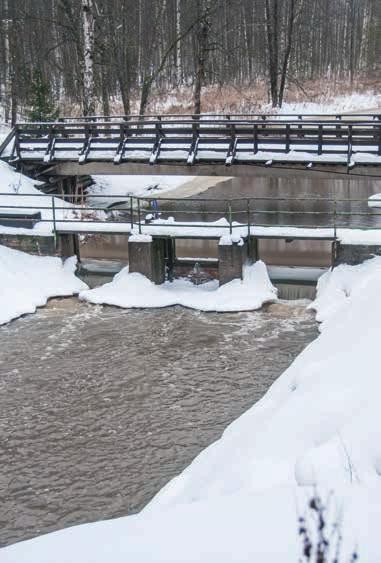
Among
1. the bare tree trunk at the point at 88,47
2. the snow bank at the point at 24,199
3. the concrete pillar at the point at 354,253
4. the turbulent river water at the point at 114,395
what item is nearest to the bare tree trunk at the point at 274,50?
the bare tree trunk at the point at 88,47

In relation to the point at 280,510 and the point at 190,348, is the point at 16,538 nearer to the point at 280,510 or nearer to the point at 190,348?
the point at 280,510

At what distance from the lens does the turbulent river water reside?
8.05 meters


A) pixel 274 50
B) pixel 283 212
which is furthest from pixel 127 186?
pixel 283 212

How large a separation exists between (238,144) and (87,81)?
6.78 meters

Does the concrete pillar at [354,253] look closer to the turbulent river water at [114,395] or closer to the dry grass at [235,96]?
the turbulent river water at [114,395]

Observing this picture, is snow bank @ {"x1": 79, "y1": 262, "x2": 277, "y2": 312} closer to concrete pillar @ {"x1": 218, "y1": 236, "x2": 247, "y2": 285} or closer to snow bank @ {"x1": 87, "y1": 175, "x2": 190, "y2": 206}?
concrete pillar @ {"x1": 218, "y1": 236, "x2": 247, "y2": 285}

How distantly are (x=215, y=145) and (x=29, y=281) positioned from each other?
30.0ft

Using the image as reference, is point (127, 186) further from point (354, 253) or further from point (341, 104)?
point (341, 104)

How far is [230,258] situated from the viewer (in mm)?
15453

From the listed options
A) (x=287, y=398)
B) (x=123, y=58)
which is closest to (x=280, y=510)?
(x=287, y=398)

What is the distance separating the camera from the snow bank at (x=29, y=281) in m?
14.6

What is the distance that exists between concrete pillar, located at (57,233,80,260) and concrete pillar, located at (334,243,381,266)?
20.2ft

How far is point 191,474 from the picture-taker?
7445mm

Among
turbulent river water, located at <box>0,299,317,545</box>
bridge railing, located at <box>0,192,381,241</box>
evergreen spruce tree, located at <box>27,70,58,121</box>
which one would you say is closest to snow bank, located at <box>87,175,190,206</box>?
evergreen spruce tree, located at <box>27,70,58,121</box>
